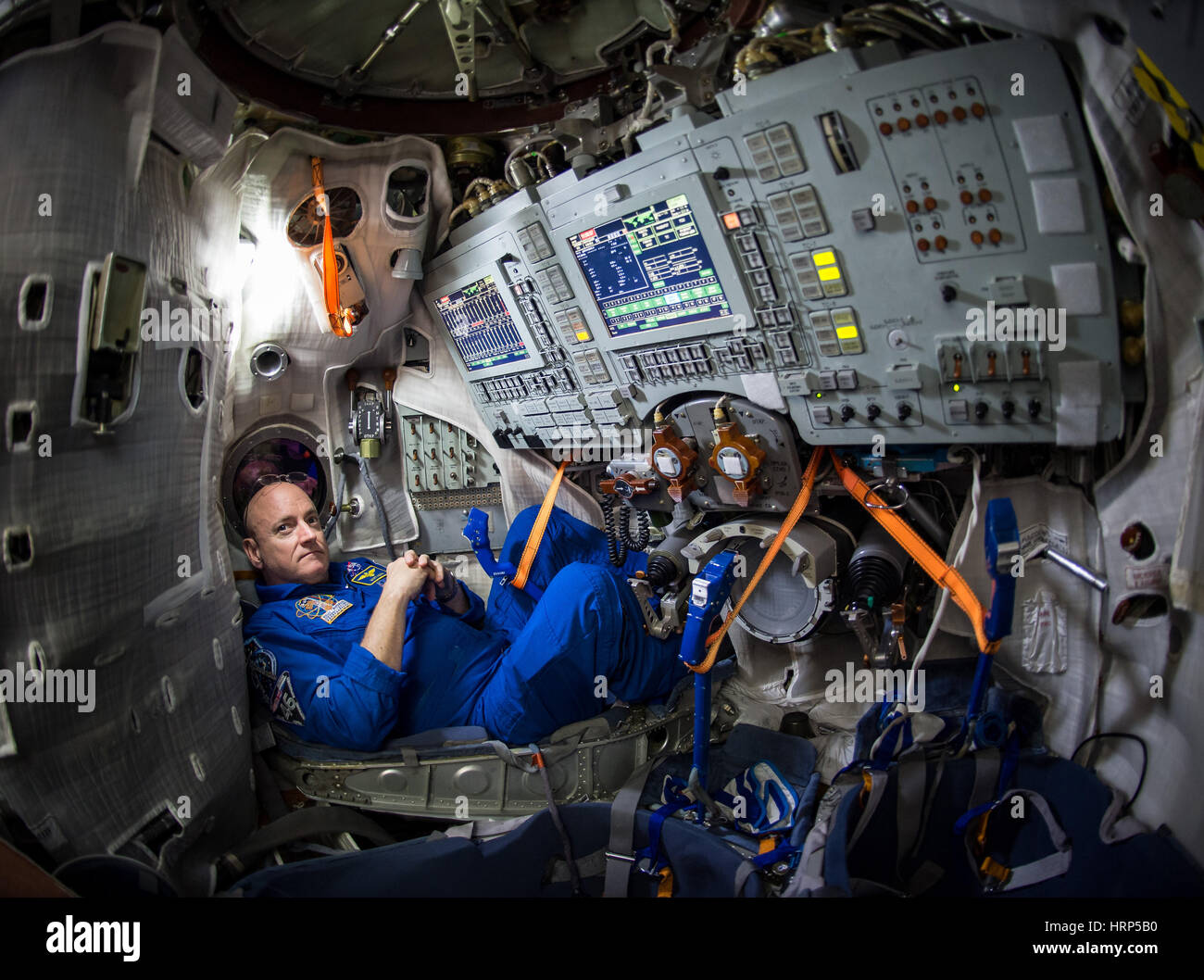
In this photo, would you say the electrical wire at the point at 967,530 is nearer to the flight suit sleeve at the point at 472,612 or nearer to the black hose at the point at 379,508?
the flight suit sleeve at the point at 472,612

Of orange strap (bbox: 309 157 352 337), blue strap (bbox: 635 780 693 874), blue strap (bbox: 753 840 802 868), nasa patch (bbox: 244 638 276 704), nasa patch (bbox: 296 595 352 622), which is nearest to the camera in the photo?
blue strap (bbox: 753 840 802 868)

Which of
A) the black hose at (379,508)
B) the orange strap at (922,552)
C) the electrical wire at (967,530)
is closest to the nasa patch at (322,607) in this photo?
the black hose at (379,508)

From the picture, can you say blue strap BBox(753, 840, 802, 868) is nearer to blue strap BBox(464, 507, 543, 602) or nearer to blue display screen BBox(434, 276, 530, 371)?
blue strap BBox(464, 507, 543, 602)

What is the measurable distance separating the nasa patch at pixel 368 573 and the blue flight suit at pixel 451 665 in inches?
4.0

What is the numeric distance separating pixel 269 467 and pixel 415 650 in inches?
62.5

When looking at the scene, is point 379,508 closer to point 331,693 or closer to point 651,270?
point 331,693

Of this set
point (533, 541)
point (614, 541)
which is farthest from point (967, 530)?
point (533, 541)

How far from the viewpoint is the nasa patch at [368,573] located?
3561 mm

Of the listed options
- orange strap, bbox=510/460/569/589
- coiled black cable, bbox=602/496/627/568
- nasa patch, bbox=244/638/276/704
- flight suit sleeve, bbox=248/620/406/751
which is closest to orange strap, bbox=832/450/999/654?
coiled black cable, bbox=602/496/627/568

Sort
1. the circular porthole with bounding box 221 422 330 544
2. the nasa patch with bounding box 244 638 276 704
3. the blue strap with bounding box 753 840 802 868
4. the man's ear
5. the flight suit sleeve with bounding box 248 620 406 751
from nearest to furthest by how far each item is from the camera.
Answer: the blue strap with bounding box 753 840 802 868
the flight suit sleeve with bounding box 248 620 406 751
the nasa patch with bounding box 244 638 276 704
the man's ear
the circular porthole with bounding box 221 422 330 544

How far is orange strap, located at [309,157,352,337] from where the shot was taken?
342 centimetres

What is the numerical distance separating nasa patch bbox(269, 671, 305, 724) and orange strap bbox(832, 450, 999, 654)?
7.52 ft

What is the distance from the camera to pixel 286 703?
2842mm
